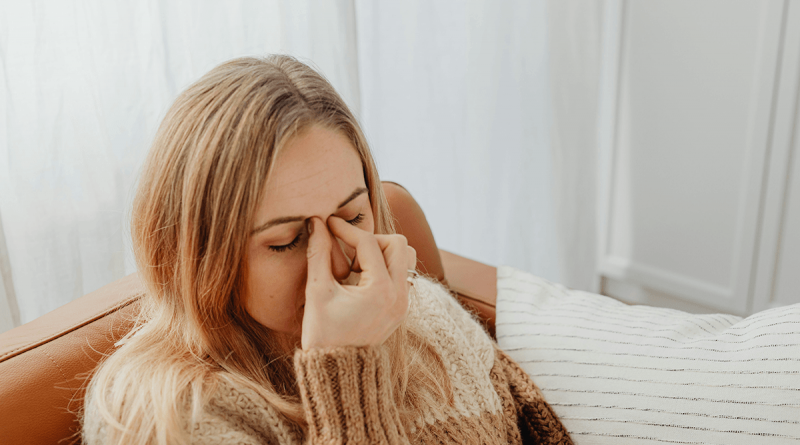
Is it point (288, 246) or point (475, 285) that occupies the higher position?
point (288, 246)

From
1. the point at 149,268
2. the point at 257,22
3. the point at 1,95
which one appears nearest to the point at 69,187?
the point at 1,95

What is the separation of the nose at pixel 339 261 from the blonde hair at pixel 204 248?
0.11 meters

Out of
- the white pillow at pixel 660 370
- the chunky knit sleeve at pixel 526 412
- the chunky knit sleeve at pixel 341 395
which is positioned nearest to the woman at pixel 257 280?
the chunky knit sleeve at pixel 341 395

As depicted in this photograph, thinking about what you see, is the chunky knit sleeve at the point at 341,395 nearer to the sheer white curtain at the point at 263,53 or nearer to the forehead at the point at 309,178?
the forehead at the point at 309,178

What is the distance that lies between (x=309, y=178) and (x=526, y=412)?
505 millimetres

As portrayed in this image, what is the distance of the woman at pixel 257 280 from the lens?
0.64 meters

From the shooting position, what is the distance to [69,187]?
0.98 metres

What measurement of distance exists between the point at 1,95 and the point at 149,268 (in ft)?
1.37

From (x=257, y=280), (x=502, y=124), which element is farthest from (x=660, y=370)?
(x=502, y=124)

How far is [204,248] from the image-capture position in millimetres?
673

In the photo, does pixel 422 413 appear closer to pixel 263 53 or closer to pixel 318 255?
pixel 318 255

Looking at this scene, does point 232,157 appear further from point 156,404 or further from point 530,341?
point 530,341

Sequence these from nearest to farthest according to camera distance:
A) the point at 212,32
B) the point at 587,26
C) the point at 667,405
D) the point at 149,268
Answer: the point at 149,268
the point at 667,405
the point at 212,32
the point at 587,26

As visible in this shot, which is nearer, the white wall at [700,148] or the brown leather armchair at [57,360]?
the brown leather armchair at [57,360]
